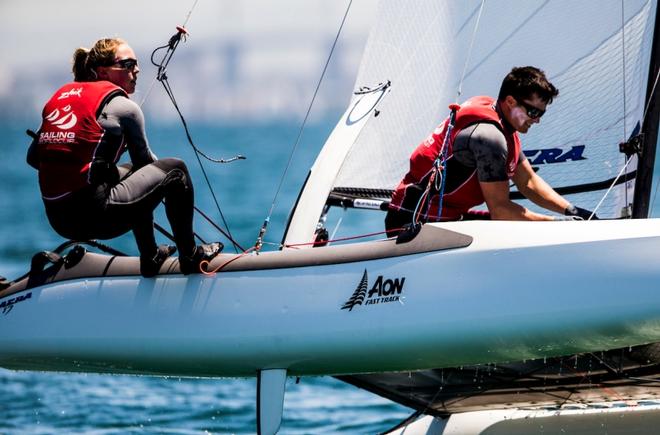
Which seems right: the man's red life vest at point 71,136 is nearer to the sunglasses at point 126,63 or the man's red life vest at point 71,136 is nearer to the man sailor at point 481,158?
the sunglasses at point 126,63

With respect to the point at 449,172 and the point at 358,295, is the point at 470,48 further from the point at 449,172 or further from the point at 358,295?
the point at 358,295

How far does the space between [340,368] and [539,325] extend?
712mm

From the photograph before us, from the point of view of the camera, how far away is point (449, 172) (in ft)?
15.3

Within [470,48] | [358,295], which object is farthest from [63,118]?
[470,48]

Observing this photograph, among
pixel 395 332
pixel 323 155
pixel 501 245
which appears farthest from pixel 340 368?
pixel 323 155

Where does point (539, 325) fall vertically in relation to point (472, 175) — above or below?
below

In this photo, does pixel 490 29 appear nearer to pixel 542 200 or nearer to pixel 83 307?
pixel 542 200

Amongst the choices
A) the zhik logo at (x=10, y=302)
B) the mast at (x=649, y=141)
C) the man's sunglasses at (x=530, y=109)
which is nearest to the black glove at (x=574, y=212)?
the mast at (x=649, y=141)

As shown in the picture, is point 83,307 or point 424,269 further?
point 83,307

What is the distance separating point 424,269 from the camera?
172 inches

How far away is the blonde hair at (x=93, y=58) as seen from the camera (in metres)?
4.49

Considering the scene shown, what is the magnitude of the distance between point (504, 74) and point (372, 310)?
1.53 meters

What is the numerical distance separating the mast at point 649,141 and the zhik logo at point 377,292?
43.2 inches

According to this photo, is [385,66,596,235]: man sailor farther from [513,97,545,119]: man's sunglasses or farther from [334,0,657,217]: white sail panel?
[334,0,657,217]: white sail panel
